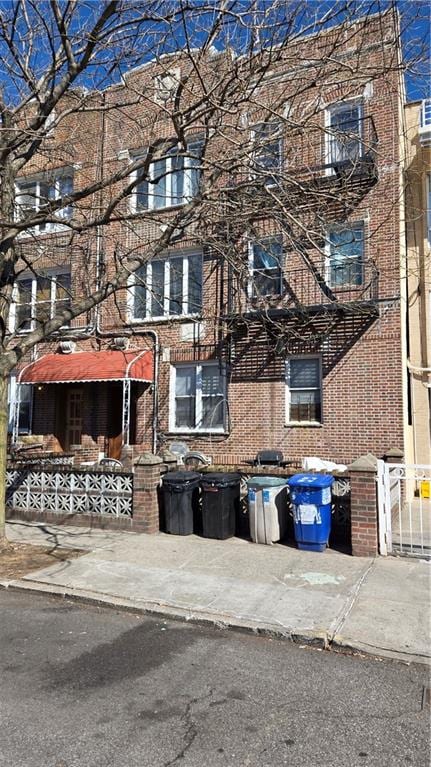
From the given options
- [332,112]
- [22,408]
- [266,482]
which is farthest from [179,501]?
[332,112]

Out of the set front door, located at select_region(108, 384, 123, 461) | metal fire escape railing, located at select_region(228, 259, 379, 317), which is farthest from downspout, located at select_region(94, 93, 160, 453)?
metal fire escape railing, located at select_region(228, 259, 379, 317)

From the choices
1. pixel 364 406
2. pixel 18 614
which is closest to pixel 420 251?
pixel 364 406

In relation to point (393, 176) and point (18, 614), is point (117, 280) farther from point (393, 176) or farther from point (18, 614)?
point (393, 176)

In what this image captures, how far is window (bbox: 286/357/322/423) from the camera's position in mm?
12531

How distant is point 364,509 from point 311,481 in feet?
2.69

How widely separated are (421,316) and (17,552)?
10.7 metres

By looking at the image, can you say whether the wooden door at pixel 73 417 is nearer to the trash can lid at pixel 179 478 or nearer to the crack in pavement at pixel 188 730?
the trash can lid at pixel 179 478

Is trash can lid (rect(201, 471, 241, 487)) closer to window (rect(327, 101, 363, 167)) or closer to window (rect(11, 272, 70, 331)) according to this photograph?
window (rect(327, 101, 363, 167))

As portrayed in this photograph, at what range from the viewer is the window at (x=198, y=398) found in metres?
13.6

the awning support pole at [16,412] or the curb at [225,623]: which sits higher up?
the awning support pole at [16,412]

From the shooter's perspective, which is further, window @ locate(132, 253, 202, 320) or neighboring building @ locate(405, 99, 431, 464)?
window @ locate(132, 253, 202, 320)

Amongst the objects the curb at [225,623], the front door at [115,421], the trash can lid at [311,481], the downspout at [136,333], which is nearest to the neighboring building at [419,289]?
the trash can lid at [311,481]

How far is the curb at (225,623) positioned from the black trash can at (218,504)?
290 cm

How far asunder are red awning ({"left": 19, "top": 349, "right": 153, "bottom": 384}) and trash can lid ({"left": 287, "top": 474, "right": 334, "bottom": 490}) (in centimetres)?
633
